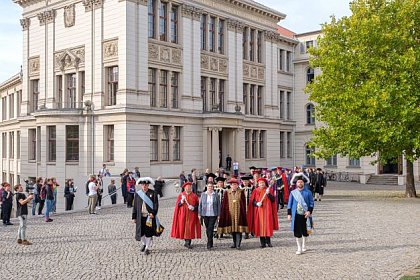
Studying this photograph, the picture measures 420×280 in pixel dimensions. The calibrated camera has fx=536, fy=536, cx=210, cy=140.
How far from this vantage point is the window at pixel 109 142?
34.3m

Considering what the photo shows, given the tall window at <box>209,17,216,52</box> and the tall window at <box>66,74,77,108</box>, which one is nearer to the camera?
the tall window at <box>66,74,77,108</box>

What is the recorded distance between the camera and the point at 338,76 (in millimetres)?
27828

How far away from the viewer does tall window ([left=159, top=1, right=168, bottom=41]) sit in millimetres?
35906

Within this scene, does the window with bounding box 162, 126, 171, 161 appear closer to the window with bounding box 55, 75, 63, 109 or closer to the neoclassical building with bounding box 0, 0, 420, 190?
the neoclassical building with bounding box 0, 0, 420, 190

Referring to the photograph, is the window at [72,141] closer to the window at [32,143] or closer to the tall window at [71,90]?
the tall window at [71,90]

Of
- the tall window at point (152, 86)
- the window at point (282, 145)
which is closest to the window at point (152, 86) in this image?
the tall window at point (152, 86)

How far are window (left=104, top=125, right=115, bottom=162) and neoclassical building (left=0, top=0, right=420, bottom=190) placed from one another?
0.06 meters

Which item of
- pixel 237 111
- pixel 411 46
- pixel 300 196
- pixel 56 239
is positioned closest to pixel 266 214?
pixel 300 196

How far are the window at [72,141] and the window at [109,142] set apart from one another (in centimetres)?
224

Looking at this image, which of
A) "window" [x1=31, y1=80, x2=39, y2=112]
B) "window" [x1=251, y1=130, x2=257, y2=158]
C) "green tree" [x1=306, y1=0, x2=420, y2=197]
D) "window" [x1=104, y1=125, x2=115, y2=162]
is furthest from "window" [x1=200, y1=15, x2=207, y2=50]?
"window" [x1=31, y1=80, x2=39, y2=112]

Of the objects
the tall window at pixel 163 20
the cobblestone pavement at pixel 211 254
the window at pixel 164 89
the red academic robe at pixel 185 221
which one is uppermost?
the tall window at pixel 163 20

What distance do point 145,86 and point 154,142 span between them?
3803mm

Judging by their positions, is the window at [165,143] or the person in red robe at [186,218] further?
the window at [165,143]

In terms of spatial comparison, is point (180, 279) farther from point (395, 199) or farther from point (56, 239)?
point (395, 199)
